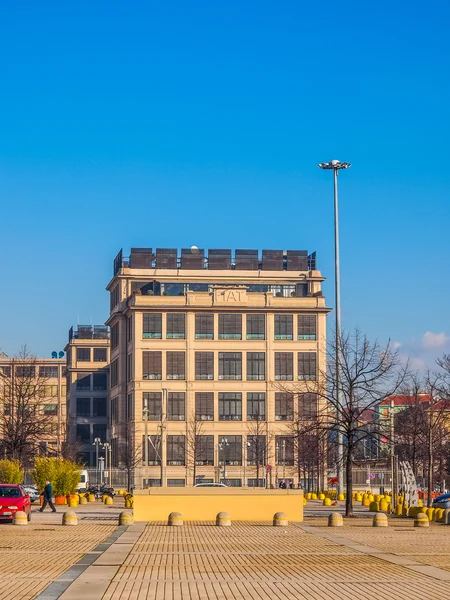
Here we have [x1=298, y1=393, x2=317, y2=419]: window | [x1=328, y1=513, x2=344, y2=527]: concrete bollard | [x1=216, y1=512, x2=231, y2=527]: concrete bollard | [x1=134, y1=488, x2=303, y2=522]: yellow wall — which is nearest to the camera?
[x1=216, y1=512, x2=231, y2=527]: concrete bollard

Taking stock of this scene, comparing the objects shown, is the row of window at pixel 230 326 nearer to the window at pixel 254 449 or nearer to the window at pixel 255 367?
the window at pixel 255 367

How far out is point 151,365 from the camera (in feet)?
386

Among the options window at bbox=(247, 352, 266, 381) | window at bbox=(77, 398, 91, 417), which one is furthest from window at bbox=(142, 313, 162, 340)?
window at bbox=(77, 398, 91, 417)

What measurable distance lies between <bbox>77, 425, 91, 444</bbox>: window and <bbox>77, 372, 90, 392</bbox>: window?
588 cm

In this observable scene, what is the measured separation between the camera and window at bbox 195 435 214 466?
115062 mm

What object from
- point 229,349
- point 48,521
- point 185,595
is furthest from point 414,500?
point 229,349

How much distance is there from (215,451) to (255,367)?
9.72 m

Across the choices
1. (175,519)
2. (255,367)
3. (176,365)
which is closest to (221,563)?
(175,519)

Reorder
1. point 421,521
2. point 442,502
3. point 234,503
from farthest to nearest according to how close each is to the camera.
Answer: point 442,502 → point 234,503 → point 421,521

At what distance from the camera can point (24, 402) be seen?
7588 cm

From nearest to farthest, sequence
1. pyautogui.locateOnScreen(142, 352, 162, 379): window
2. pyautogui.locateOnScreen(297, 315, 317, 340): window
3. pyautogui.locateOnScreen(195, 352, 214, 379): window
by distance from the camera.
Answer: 1. pyautogui.locateOnScreen(142, 352, 162, 379): window
2. pyautogui.locateOnScreen(195, 352, 214, 379): window
3. pyautogui.locateOnScreen(297, 315, 317, 340): window

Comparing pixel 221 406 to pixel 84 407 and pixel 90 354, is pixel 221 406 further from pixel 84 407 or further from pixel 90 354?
pixel 90 354

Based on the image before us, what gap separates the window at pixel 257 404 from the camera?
11844 cm

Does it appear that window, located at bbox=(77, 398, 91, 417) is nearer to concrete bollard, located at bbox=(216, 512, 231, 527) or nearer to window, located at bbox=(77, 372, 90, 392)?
window, located at bbox=(77, 372, 90, 392)
